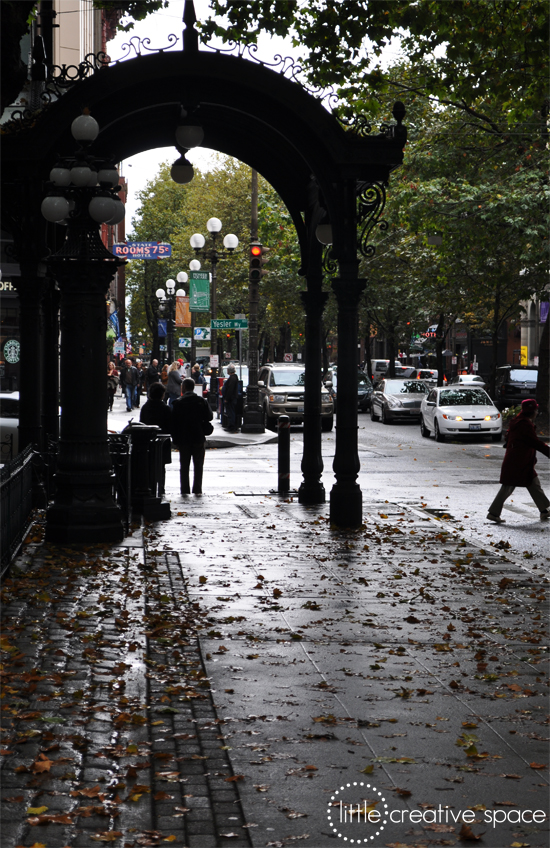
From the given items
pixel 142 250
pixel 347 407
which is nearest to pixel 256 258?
pixel 142 250

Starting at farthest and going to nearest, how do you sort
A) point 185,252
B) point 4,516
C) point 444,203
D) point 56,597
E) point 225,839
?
point 185,252
point 444,203
point 4,516
point 56,597
point 225,839

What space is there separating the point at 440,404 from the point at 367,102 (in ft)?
54.7

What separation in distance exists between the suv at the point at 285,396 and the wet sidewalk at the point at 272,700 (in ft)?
75.7

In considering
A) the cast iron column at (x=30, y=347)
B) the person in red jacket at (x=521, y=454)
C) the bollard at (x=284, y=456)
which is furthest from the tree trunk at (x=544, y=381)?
the cast iron column at (x=30, y=347)

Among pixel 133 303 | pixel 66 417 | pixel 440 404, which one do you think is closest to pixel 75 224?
pixel 66 417

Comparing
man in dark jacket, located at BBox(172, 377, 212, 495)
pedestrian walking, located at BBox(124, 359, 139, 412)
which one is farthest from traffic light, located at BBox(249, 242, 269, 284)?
pedestrian walking, located at BBox(124, 359, 139, 412)

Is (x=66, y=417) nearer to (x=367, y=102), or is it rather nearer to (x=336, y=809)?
(x=367, y=102)

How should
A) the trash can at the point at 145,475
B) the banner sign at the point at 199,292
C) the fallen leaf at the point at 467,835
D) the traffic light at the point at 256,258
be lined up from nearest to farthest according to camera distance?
1. the fallen leaf at the point at 467,835
2. the trash can at the point at 145,475
3. the traffic light at the point at 256,258
4. the banner sign at the point at 199,292

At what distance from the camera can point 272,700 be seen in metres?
6.46

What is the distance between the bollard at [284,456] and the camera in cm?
1798

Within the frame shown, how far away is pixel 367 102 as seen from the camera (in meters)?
15.9

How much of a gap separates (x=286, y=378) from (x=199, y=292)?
457 cm

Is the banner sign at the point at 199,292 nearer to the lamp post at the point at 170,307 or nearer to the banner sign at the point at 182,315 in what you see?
the banner sign at the point at 182,315

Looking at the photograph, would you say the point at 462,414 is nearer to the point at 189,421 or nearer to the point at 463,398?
the point at 463,398
